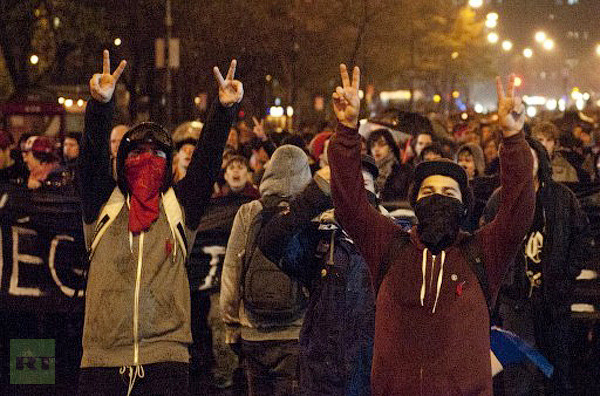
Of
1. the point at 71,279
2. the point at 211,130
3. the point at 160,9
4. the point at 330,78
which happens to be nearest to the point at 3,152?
the point at 71,279

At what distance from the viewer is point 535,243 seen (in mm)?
8312

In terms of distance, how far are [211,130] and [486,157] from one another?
9.82 metres

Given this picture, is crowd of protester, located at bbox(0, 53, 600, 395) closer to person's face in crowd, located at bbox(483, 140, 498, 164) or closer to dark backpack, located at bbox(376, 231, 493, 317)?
dark backpack, located at bbox(376, 231, 493, 317)

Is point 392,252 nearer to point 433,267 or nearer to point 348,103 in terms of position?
point 433,267

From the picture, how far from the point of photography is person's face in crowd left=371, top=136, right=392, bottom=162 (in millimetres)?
11211

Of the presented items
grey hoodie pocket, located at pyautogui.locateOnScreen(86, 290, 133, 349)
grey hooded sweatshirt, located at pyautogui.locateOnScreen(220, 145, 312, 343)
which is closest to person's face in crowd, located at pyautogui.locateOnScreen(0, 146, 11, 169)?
grey hooded sweatshirt, located at pyautogui.locateOnScreen(220, 145, 312, 343)

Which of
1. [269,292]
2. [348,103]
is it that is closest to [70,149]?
[269,292]

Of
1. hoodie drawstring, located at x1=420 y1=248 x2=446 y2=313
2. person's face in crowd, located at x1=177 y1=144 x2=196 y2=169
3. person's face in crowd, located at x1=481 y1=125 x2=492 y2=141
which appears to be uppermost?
person's face in crowd, located at x1=481 y1=125 x2=492 y2=141

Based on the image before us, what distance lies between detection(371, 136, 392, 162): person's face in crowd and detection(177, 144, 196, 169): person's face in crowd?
1628 millimetres

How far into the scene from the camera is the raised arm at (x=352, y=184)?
4.76 m

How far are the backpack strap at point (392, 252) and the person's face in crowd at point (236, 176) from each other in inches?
207

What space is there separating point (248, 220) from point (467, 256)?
2562 millimetres

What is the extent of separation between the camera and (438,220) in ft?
Result: 15.6

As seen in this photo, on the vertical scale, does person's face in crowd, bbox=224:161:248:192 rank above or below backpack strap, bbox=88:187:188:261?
above
